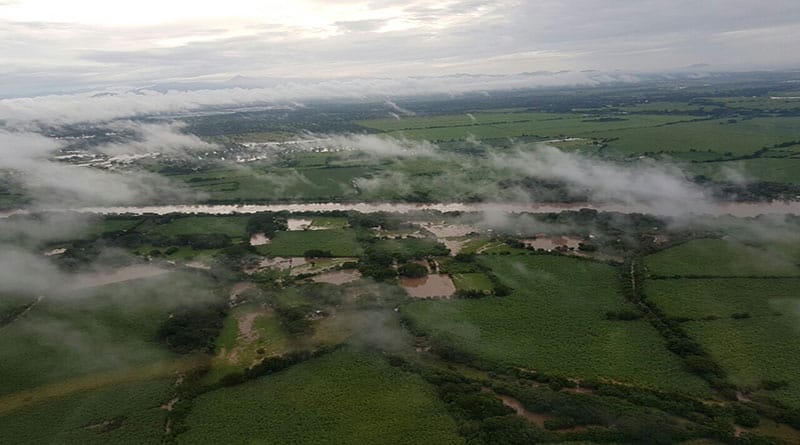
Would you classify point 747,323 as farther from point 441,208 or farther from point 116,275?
point 116,275

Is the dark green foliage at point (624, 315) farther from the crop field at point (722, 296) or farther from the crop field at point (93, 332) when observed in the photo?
the crop field at point (93, 332)

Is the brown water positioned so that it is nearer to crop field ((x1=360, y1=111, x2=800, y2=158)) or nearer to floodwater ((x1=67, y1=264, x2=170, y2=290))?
floodwater ((x1=67, y1=264, x2=170, y2=290))

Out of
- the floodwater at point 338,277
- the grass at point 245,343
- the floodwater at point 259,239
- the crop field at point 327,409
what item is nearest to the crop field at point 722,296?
the crop field at point 327,409

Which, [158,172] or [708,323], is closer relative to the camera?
[708,323]

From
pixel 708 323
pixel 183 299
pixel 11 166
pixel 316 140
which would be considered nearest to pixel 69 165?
pixel 11 166

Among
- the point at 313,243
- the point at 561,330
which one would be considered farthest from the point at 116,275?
the point at 561,330

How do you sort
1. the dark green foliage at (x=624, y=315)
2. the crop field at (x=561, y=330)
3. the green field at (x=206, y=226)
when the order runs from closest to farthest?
1. the crop field at (x=561, y=330)
2. the dark green foliage at (x=624, y=315)
3. the green field at (x=206, y=226)

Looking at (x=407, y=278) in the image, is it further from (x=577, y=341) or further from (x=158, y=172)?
(x=158, y=172)
